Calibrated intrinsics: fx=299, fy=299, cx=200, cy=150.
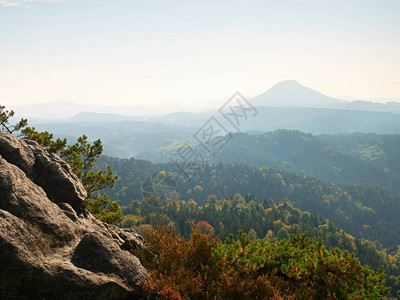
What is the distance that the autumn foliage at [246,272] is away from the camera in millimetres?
7785

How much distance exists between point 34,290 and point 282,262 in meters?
6.99

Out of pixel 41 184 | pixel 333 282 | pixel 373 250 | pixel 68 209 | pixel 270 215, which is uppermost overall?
pixel 41 184

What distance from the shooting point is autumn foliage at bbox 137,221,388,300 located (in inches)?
307

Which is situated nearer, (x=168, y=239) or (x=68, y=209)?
(x=168, y=239)

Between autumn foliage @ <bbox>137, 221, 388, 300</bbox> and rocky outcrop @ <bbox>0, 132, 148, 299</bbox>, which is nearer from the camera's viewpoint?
rocky outcrop @ <bbox>0, 132, 148, 299</bbox>

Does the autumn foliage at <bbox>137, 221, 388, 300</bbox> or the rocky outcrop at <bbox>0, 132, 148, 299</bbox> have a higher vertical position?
the rocky outcrop at <bbox>0, 132, 148, 299</bbox>

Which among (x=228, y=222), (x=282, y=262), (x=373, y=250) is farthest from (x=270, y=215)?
(x=282, y=262)

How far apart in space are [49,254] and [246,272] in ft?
18.0

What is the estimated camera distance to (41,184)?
1067 centimetres

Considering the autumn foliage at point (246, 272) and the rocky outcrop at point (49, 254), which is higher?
the rocky outcrop at point (49, 254)

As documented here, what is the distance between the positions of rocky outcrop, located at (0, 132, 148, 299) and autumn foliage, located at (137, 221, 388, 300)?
3.11 feet

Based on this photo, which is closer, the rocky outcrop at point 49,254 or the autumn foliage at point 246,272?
the rocky outcrop at point 49,254

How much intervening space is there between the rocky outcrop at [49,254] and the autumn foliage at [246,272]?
3.11 ft

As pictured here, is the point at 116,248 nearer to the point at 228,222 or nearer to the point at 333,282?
the point at 333,282
